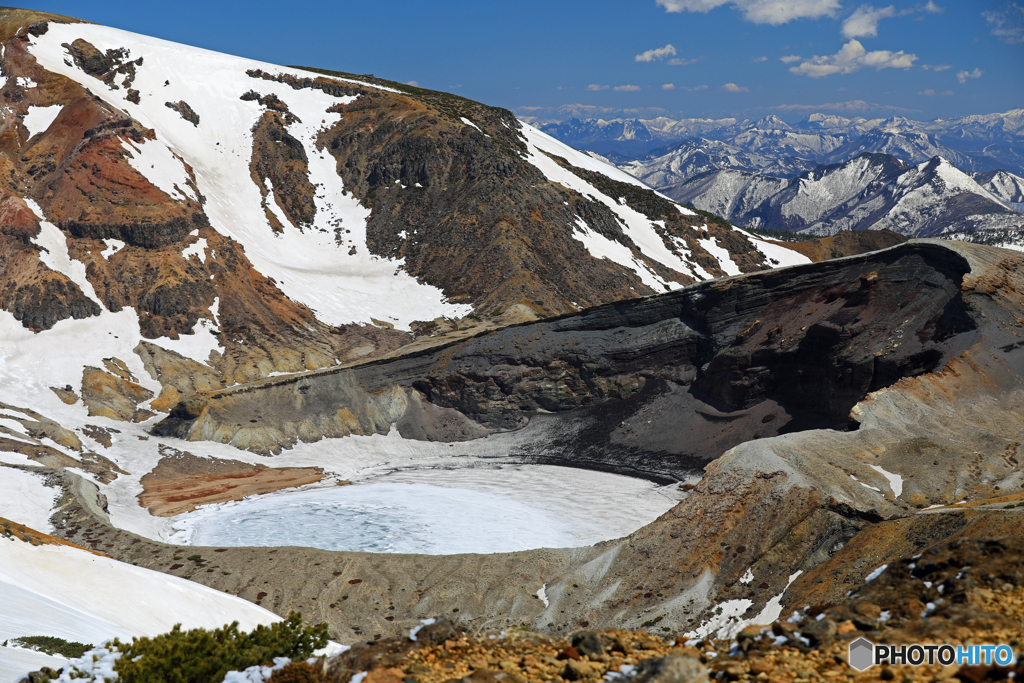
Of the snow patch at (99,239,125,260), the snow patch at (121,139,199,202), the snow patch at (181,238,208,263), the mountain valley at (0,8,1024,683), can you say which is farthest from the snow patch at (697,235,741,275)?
the snow patch at (99,239,125,260)

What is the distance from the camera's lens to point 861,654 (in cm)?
1034

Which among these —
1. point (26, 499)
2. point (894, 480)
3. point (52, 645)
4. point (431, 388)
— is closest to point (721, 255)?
point (431, 388)

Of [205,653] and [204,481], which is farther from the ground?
[205,653]

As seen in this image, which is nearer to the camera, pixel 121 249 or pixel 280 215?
pixel 121 249

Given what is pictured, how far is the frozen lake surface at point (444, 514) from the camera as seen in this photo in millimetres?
34469

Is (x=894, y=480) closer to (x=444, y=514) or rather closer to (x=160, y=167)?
(x=444, y=514)

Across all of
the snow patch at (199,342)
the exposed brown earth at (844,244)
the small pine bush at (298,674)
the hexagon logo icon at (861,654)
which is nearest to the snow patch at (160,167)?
the snow patch at (199,342)

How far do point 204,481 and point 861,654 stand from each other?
151 ft

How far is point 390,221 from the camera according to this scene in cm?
9588

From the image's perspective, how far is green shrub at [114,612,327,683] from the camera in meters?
13.3

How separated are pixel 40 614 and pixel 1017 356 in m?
43.6

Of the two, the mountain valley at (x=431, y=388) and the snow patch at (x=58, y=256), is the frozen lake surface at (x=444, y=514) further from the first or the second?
the snow patch at (x=58, y=256)

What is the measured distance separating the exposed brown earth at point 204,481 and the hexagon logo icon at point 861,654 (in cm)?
3982

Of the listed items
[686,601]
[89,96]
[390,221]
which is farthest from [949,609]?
[89,96]
